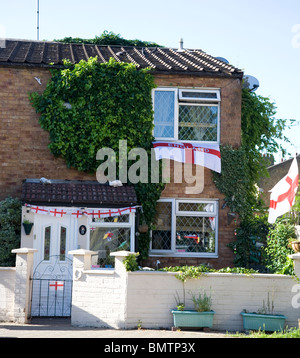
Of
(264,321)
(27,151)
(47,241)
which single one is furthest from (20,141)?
(264,321)

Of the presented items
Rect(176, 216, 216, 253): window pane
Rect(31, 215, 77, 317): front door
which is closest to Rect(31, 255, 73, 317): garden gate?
Rect(31, 215, 77, 317): front door

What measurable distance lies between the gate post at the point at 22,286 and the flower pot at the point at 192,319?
10.3ft

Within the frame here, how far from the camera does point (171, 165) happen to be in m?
15.5

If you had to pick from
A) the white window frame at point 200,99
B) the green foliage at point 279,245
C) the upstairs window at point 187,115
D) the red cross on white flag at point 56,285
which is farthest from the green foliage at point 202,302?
the white window frame at point 200,99

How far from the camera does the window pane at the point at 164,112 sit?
627 inches

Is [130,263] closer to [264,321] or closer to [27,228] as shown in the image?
[264,321]

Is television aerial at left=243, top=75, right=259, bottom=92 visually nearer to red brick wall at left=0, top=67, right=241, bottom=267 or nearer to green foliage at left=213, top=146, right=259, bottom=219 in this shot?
green foliage at left=213, top=146, right=259, bottom=219

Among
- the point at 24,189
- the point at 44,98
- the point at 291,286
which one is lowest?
the point at 291,286

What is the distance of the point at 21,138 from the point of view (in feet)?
50.6

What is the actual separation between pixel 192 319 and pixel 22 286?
3.52 metres

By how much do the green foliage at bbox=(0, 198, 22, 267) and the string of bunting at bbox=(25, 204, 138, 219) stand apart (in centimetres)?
48
